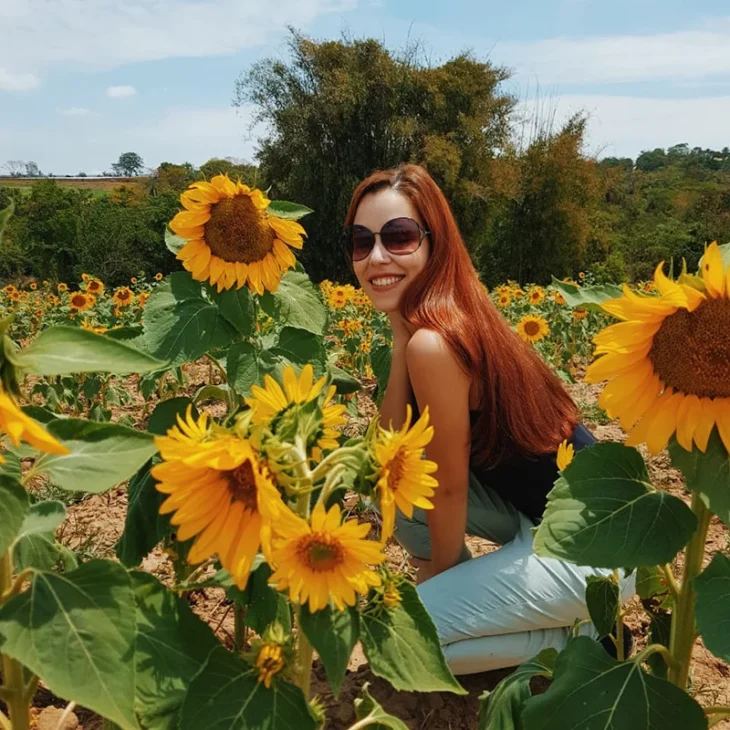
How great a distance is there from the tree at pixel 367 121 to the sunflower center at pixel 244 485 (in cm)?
1771

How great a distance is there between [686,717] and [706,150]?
8062cm

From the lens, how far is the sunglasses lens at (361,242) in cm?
221

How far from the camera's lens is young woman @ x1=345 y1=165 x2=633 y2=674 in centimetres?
201

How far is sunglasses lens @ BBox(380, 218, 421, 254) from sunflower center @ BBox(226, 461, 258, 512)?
1.44 metres

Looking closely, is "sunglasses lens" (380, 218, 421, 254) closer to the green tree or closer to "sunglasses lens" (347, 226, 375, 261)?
"sunglasses lens" (347, 226, 375, 261)

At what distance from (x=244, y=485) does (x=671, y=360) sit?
63 centimetres

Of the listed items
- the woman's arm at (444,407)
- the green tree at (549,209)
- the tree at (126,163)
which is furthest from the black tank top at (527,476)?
the tree at (126,163)

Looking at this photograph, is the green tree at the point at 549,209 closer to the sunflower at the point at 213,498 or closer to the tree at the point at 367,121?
the tree at the point at 367,121

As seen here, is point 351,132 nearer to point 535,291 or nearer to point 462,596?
→ point 535,291

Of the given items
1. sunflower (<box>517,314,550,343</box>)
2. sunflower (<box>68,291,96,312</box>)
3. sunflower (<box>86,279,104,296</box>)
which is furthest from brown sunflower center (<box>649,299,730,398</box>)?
sunflower (<box>86,279,104,296</box>)

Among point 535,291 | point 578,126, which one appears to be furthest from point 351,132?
point 535,291

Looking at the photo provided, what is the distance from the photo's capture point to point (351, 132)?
19.1 meters

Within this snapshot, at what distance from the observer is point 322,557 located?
84 cm

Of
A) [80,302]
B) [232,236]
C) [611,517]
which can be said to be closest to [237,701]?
[611,517]
